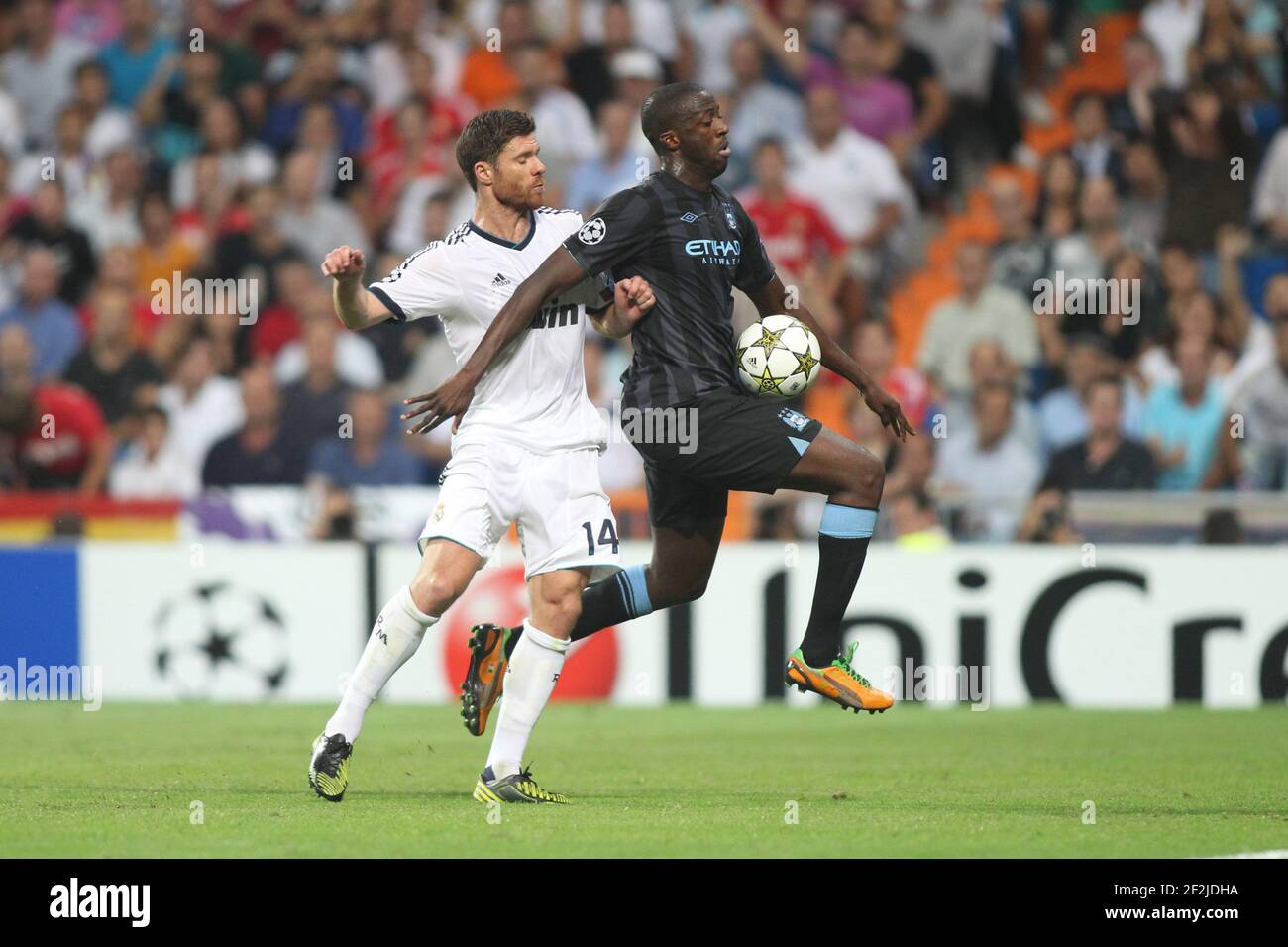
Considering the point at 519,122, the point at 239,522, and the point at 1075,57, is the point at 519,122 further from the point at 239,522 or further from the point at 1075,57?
the point at 1075,57

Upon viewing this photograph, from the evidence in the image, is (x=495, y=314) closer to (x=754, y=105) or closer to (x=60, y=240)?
(x=754, y=105)

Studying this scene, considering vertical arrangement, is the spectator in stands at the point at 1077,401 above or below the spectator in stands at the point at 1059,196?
below

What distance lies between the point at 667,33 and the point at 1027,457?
5.57 m

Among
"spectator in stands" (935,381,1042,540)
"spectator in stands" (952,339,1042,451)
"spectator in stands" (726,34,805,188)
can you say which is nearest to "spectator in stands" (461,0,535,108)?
"spectator in stands" (726,34,805,188)

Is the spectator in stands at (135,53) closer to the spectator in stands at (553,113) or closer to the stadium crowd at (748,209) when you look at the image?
the stadium crowd at (748,209)

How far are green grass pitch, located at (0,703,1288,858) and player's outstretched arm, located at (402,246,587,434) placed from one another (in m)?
1.45

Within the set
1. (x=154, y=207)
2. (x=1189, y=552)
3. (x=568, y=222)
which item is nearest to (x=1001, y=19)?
(x=1189, y=552)

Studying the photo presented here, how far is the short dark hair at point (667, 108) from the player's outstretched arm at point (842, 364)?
0.80m

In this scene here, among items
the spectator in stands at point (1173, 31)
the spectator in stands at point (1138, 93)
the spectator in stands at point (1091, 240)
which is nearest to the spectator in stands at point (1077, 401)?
the spectator in stands at point (1091, 240)

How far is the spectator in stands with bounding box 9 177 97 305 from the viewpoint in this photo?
16719 millimetres

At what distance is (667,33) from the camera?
56.4 ft

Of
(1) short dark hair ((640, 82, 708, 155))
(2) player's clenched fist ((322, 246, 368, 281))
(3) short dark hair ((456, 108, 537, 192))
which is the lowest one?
(2) player's clenched fist ((322, 246, 368, 281))

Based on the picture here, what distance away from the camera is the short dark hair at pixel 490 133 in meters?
7.61

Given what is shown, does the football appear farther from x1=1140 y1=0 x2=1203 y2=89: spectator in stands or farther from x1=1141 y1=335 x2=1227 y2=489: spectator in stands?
x1=1140 y1=0 x2=1203 y2=89: spectator in stands
